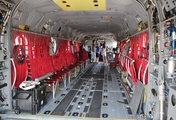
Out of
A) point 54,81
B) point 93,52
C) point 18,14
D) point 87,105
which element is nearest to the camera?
point 18,14

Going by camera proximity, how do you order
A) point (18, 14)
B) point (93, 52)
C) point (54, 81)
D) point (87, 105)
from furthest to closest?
point (93, 52) < point (54, 81) < point (87, 105) < point (18, 14)

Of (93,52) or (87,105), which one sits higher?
(93,52)

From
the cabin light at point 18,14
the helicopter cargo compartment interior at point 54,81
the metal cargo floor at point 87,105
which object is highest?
the cabin light at point 18,14

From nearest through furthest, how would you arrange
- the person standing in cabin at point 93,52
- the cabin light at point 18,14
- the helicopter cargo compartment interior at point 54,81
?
the helicopter cargo compartment interior at point 54,81 < the cabin light at point 18,14 < the person standing in cabin at point 93,52

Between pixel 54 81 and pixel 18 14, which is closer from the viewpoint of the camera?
pixel 18 14

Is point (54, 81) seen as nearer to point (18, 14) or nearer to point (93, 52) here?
point (18, 14)

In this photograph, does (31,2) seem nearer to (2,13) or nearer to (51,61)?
(2,13)

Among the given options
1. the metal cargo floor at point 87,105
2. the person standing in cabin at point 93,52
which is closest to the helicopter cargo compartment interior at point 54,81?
the metal cargo floor at point 87,105

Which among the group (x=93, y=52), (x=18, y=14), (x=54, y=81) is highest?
(x=18, y=14)

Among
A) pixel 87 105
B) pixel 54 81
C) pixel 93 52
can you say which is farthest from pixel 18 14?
pixel 93 52

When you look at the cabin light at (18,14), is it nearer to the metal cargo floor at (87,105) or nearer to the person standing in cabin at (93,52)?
the metal cargo floor at (87,105)

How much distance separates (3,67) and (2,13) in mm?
1392

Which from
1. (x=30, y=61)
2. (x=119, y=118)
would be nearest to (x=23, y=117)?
(x=30, y=61)

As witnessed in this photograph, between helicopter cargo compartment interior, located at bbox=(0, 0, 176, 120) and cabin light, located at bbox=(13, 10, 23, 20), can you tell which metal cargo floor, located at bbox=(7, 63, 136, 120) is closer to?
helicopter cargo compartment interior, located at bbox=(0, 0, 176, 120)
